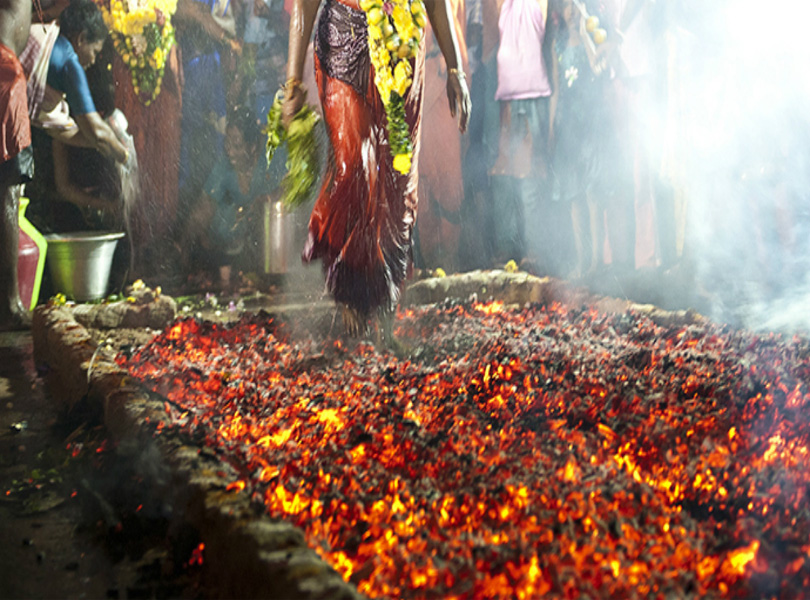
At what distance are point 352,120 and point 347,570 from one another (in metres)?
2.30

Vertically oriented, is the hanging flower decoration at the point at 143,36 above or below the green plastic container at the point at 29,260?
above

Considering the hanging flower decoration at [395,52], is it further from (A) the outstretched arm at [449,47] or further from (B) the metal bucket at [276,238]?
(B) the metal bucket at [276,238]

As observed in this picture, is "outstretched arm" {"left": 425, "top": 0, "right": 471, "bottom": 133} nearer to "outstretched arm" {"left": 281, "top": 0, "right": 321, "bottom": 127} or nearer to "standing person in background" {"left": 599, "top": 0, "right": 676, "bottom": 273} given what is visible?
"outstretched arm" {"left": 281, "top": 0, "right": 321, "bottom": 127}

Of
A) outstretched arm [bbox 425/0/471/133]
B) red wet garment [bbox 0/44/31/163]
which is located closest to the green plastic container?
red wet garment [bbox 0/44/31/163]

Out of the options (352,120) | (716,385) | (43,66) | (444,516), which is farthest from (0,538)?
(43,66)

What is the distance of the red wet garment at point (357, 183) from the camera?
334cm

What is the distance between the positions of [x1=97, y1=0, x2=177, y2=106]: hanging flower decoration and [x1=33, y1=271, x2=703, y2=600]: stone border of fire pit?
5.46 feet

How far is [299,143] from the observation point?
3562mm

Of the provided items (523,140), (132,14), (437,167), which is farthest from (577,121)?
(132,14)

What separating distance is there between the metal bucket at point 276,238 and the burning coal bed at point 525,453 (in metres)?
1.11

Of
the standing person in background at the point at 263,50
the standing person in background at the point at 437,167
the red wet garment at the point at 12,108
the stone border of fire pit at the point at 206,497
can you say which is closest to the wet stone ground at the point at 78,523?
the stone border of fire pit at the point at 206,497

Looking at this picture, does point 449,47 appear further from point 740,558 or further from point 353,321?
point 740,558

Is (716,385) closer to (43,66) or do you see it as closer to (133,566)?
(133,566)

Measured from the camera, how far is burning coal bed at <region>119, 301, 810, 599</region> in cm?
172
